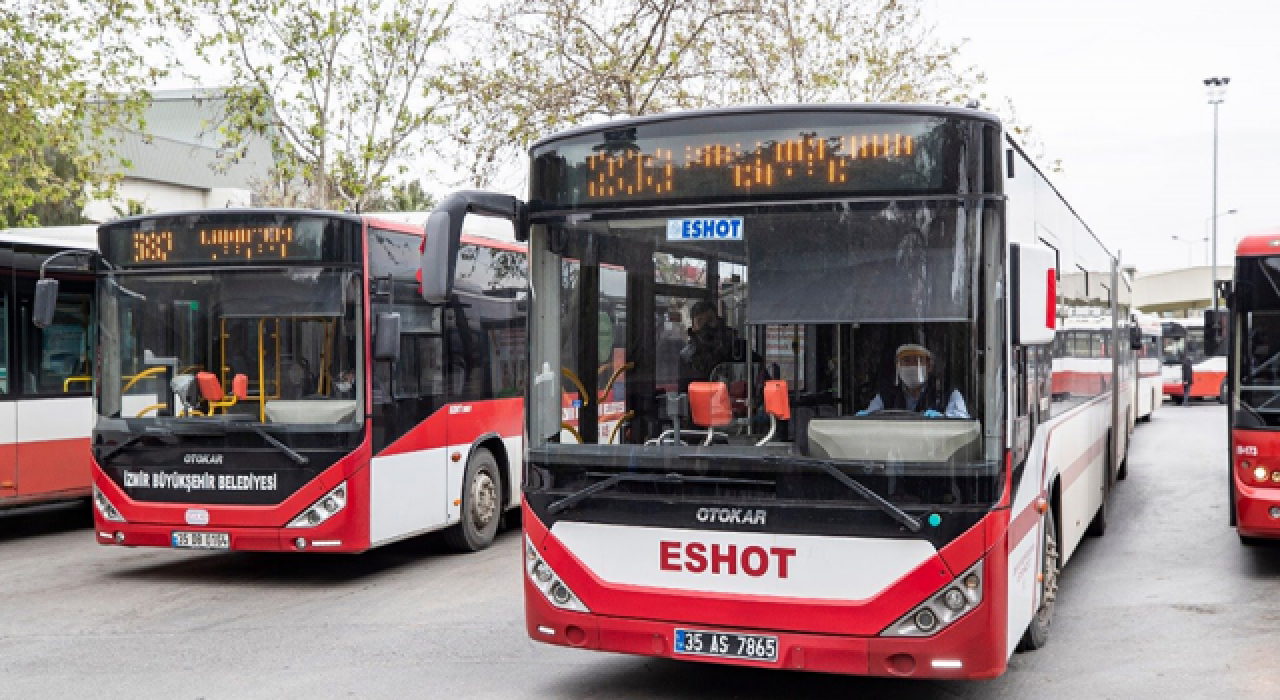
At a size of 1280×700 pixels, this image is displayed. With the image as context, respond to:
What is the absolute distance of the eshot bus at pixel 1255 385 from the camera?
958 centimetres

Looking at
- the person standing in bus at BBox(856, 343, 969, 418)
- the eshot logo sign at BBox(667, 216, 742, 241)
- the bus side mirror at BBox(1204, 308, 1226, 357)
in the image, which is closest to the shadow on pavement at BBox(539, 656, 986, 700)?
the person standing in bus at BBox(856, 343, 969, 418)

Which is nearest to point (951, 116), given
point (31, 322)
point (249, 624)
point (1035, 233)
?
point (1035, 233)

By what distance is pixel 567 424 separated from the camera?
641 cm

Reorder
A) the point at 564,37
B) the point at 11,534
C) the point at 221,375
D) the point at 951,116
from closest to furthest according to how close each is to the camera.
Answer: the point at 951,116 → the point at 221,375 → the point at 11,534 → the point at 564,37

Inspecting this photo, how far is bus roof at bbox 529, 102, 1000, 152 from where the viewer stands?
5656mm

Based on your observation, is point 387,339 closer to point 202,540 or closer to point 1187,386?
point 202,540

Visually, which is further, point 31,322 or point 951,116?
point 31,322

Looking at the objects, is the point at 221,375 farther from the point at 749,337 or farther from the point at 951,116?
the point at 951,116

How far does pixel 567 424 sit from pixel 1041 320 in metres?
2.28

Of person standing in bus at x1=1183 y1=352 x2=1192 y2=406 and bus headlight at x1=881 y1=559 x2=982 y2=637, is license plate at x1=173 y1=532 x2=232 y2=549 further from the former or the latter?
person standing in bus at x1=1183 y1=352 x2=1192 y2=406

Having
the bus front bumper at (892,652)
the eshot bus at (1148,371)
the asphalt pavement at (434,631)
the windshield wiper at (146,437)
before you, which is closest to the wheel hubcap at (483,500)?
the asphalt pavement at (434,631)

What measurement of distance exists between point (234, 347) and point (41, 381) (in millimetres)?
3754

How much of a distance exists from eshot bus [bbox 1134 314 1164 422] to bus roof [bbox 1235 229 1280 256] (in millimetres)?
18173

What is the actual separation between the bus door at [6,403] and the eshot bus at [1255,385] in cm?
1079
